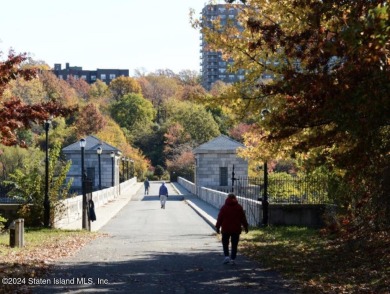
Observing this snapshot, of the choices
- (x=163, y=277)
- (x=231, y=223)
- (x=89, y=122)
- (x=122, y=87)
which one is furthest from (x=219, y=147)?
(x=122, y=87)

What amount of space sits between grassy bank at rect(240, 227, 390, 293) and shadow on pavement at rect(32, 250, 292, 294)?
61cm

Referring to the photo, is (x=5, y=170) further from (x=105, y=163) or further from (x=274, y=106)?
(x=274, y=106)

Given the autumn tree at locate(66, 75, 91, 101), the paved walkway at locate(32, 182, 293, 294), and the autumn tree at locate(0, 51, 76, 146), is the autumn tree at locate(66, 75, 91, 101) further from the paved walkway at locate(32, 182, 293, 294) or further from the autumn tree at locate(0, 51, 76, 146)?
the autumn tree at locate(0, 51, 76, 146)

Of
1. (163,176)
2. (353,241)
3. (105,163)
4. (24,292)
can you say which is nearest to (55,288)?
(24,292)

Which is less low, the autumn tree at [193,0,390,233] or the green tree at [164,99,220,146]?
the green tree at [164,99,220,146]

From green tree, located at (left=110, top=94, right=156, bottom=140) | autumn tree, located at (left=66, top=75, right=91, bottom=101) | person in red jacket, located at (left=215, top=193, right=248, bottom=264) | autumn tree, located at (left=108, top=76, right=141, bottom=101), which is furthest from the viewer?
autumn tree, located at (left=66, top=75, right=91, bottom=101)

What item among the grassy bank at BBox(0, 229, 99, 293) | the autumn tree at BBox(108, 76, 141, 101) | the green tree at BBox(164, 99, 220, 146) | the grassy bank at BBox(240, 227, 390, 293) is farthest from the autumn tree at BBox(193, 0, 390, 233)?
the autumn tree at BBox(108, 76, 141, 101)

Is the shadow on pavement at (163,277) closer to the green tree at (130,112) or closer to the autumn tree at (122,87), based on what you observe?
the green tree at (130,112)

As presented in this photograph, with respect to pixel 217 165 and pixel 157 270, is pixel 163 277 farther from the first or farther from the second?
pixel 217 165

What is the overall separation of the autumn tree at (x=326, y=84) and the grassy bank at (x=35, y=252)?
19.2 ft

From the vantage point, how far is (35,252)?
55.8 feet

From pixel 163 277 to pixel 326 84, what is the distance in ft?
16.0

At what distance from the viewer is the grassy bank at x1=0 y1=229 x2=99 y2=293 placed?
484 inches

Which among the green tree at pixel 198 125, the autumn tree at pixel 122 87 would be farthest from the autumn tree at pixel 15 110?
the autumn tree at pixel 122 87
